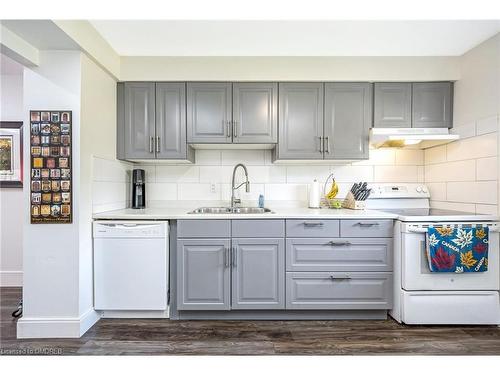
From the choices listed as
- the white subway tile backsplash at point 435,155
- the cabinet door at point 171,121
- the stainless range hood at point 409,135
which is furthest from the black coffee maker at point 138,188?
the white subway tile backsplash at point 435,155

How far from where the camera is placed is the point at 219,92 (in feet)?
8.45

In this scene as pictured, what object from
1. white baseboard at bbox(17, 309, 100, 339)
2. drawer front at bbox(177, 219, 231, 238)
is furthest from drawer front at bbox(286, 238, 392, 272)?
white baseboard at bbox(17, 309, 100, 339)

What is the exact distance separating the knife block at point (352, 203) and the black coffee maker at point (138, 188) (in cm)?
194

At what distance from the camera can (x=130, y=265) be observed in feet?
7.30

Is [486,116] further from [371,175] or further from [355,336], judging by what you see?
[355,336]

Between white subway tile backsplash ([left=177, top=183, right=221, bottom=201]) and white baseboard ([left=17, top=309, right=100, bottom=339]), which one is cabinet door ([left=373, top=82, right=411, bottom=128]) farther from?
white baseboard ([left=17, top=309, right=100, bottom=339])

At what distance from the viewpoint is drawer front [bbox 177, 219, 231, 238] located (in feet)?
7.36

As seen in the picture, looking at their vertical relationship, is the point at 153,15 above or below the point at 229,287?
above

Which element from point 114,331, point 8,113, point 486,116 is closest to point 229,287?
point 114,331

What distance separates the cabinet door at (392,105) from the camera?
102 inches

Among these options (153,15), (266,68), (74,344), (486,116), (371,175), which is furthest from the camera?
(371,175)

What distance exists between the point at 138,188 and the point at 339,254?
1.90 metres

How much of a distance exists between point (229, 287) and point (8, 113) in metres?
2.96

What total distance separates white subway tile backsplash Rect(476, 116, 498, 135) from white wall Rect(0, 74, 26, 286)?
4.32 metres
